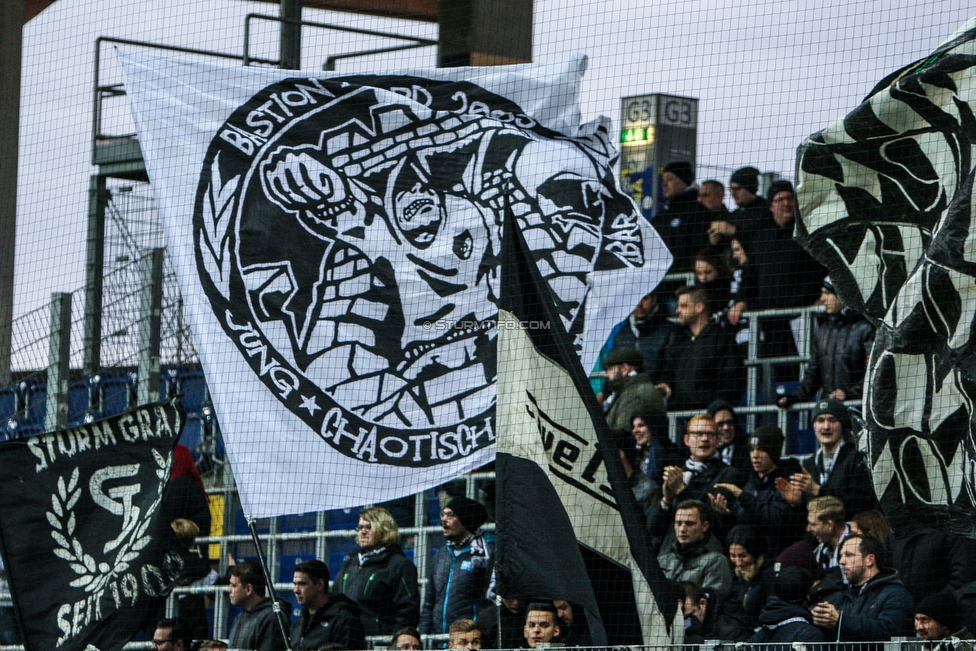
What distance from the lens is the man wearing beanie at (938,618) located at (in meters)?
5.92

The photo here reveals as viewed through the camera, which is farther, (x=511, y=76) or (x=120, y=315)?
(x=120, y=315)

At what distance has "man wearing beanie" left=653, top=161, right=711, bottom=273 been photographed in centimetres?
946

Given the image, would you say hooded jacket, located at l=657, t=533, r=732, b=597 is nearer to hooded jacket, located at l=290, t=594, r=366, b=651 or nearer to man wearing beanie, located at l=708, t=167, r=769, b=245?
hooded jacket, located at l=290, t=594, r=366, b=651

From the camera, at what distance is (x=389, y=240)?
8766 millimetres

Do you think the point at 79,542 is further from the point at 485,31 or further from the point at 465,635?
the point at 485,31

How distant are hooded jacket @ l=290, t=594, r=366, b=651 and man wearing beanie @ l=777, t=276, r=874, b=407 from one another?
239 cm

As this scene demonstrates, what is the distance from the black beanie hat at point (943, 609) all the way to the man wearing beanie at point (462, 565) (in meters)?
2.34

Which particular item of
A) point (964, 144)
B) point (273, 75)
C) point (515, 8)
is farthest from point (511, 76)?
point (964, 144)

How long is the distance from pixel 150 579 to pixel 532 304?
2.21 m

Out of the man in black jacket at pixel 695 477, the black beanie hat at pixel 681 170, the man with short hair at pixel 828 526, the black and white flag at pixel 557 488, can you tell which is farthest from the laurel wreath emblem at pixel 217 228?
the man with short hair at pixel 828 526

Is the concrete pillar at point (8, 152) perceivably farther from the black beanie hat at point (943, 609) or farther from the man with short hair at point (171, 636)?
the black beanie hat at point (943, 609)

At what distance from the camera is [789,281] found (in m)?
8.98

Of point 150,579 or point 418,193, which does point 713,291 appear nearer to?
point 418,193

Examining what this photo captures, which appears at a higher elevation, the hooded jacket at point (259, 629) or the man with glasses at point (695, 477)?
the man with glasses at point (695, 477)
